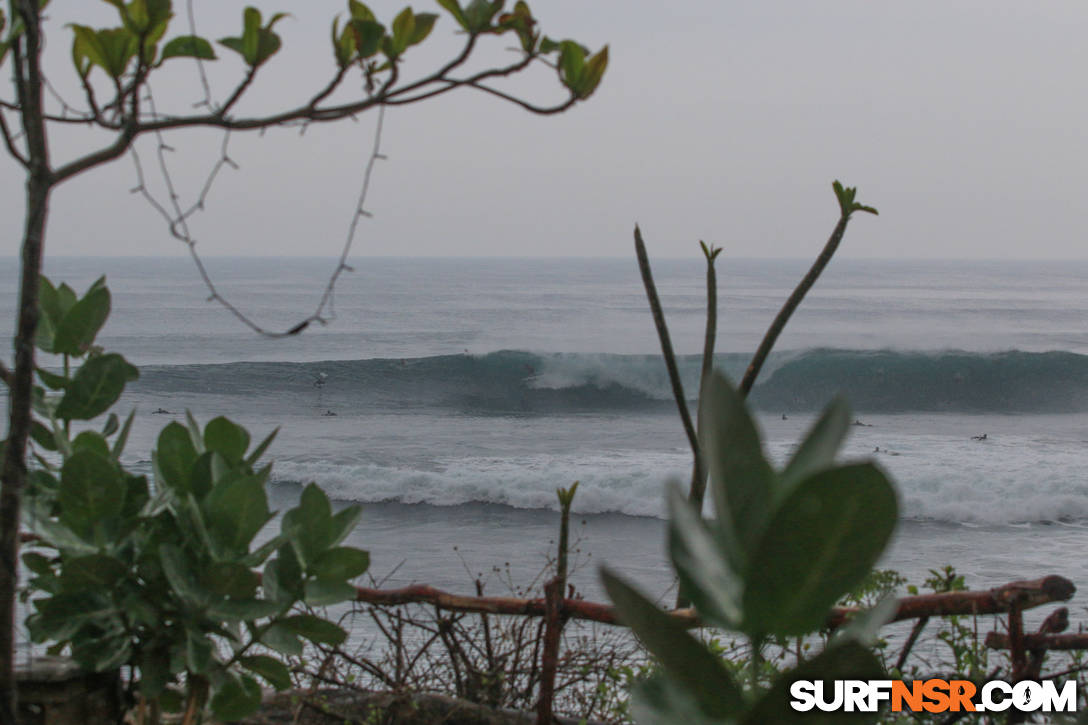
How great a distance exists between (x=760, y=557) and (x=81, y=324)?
49.9 inches

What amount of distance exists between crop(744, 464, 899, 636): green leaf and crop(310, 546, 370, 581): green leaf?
1.11 metres

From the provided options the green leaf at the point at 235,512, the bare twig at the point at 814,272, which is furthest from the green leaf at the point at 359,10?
the bare twig at the point at 814,272

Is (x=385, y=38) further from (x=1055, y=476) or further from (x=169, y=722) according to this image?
(x=1055, y=476)

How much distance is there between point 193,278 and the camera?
3547cm

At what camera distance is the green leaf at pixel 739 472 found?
0.20 metres

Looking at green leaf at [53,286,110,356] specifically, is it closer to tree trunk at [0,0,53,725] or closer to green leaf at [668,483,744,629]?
tree trunk at [0,0,53,725]

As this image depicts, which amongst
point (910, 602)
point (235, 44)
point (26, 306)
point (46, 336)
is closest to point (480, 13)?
point (235, 44)

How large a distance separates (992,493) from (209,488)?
25.4ft

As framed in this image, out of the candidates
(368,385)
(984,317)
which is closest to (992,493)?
(368,385)

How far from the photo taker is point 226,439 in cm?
131

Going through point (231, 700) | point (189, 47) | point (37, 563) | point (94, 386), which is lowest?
point (231, 700)

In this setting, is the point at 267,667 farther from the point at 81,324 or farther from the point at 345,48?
the point at 345,48

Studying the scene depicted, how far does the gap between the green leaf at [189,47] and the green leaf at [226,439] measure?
0.53m

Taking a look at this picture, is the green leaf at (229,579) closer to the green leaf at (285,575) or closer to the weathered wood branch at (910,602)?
the green leaf at (285,575)
